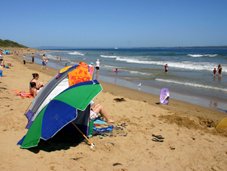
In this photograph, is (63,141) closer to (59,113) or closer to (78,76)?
(59,113)

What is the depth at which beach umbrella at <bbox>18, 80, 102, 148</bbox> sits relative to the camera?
5.20 m

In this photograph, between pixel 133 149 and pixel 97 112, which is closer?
pixel 133 149

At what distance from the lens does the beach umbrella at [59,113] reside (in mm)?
5203

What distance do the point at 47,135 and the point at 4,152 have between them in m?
0.83

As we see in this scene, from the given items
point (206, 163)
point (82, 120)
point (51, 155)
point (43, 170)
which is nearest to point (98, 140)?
point (82, 120)

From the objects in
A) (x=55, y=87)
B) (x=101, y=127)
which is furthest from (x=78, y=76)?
(x=101, y=127)

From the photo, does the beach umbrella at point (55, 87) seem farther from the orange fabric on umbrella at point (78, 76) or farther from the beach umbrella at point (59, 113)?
the beach umbrella at point (59, 113)

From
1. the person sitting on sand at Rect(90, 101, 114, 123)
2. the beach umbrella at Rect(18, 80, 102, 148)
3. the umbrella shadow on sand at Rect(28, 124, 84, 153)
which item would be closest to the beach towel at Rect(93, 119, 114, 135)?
the person sitting on sand at Rect(90, 101, 114, 123)

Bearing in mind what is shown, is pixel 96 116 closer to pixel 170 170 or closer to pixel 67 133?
pixel 67 133

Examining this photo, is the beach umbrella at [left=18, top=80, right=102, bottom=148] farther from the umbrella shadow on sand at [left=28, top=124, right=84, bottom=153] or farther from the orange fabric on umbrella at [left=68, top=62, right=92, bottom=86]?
the orange fabric on umbrella at [left=68, top=62, right=92, bottom=86]

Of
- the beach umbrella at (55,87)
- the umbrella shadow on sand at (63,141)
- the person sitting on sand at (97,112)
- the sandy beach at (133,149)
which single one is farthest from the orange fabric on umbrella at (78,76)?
the sandy beach at (133,149)

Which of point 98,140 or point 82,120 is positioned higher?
point 82,120

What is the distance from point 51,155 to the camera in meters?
5.18

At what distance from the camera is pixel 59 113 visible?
527 centimetres
